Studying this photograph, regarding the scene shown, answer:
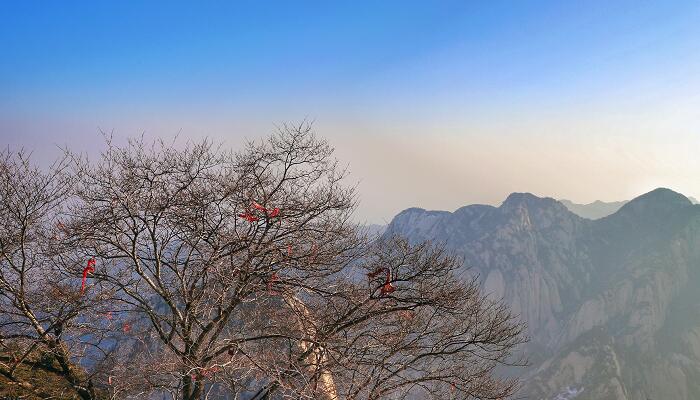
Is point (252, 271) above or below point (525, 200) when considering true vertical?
below

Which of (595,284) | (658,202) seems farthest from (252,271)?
(658,202)

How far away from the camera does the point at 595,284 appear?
421 feet

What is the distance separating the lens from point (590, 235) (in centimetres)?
14262

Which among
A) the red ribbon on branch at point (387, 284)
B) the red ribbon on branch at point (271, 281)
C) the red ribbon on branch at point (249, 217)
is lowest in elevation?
the red ribbon on branch at point (387, 284)

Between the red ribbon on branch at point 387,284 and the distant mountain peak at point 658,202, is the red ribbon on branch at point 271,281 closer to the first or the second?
A: the red ribbon on branch at point 387,284

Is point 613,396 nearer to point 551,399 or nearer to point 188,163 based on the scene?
point 551,399

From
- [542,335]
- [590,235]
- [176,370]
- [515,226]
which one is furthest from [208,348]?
[590,235]

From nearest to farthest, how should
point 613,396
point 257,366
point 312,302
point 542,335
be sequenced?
point 257,366 → point 312,302 → point 613,396 → point 542,335

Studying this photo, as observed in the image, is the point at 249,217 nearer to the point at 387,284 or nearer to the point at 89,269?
the point at 387,284

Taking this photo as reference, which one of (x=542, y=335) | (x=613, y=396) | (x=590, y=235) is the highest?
(x=590, y=235)

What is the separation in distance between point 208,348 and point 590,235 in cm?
15482

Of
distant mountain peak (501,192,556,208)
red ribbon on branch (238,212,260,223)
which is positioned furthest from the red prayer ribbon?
distant mountain peak (501,192,556,208)

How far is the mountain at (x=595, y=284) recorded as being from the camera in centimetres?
8950

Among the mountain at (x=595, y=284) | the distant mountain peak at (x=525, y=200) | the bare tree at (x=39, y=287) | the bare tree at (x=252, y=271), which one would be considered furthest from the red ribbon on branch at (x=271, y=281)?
the distant mountain peak at (x=525, y=200)
